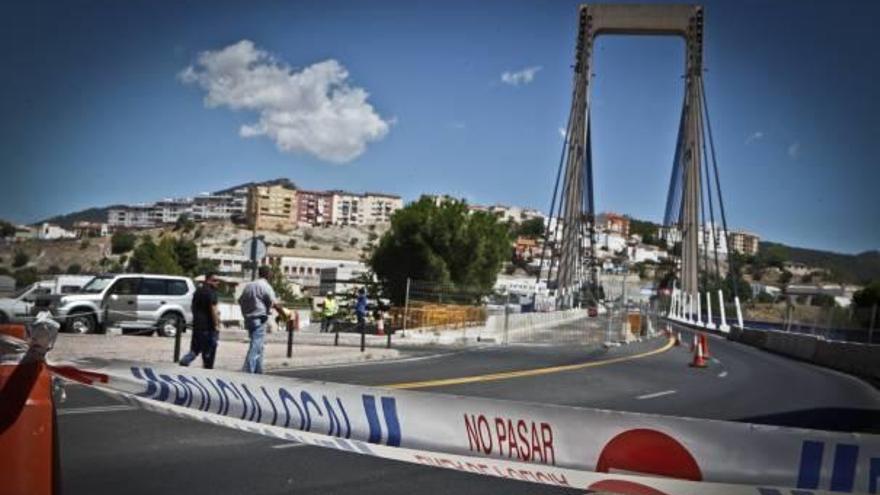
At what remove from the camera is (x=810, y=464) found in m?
4.17

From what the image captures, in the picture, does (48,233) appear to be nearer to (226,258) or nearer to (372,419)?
(372,419)

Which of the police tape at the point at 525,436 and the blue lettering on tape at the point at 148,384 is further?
Result: the blue lettering on tape at the point at 148,384

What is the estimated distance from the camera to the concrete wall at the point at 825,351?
80.8 ft

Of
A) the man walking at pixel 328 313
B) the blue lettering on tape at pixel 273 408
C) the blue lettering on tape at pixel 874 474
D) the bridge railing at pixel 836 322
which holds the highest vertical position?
the blue lettering on tape at pixel 874 474

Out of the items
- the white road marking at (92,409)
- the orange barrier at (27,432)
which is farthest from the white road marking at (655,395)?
the orange barrier at (27,432)

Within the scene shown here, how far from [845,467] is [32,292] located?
78.6ft

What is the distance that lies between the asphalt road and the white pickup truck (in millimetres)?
6898

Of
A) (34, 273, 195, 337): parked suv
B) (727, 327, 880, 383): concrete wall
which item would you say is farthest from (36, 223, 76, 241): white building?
(727, 327, 880, 383): concrete wall

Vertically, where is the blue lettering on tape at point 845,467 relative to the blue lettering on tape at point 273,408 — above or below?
above

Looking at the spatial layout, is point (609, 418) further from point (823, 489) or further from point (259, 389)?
point (259, 389)

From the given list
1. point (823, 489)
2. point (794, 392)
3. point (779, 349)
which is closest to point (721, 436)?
point (823, 489)

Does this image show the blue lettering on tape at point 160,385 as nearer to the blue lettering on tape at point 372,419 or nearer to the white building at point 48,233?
the blue lettering on tape at point 372,419

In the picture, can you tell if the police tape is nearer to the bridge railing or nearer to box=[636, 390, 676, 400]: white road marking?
box=[636, 390, 676, 400]: white road marking

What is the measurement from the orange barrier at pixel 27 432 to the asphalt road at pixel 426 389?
7.59 ft
